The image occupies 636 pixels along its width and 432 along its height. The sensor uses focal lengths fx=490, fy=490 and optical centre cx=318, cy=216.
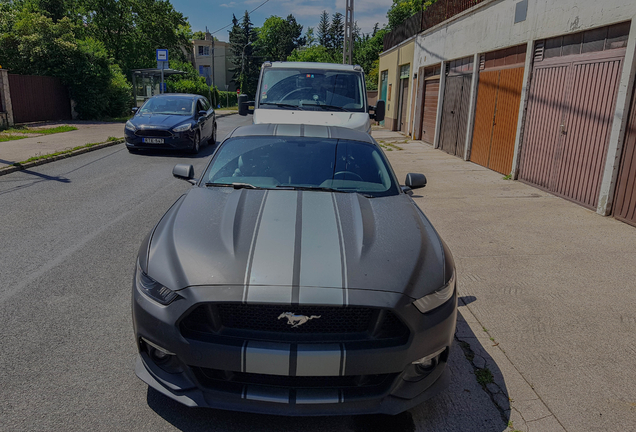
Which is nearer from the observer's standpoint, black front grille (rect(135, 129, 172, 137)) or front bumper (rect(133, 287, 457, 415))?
front bumper (rect(133, 287, 457, 415))

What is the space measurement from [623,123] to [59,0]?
43.5 meters

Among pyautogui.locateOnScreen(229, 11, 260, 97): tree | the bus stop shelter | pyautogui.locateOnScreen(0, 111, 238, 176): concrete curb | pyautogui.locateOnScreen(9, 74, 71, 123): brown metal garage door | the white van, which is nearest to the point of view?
the white van

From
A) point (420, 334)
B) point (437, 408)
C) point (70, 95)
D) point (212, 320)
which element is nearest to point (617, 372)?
point (437, 408)

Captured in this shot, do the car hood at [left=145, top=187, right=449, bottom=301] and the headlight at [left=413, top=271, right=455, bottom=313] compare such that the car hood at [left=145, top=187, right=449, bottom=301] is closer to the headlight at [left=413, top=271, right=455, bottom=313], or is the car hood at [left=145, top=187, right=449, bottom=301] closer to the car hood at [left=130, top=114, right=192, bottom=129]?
the headlight at [left=413, top=271, right=455, bottom=313]

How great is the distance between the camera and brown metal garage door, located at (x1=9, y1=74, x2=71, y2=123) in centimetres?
2003

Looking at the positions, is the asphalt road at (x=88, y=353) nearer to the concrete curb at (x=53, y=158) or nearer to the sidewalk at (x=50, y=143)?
the concrete curb at (x=53, y=158)

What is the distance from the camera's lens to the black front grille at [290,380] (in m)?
2.44

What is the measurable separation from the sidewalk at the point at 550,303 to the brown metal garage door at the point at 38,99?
18.7 metres

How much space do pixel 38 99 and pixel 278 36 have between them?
8199 cm

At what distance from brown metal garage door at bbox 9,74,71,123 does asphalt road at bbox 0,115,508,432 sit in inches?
628

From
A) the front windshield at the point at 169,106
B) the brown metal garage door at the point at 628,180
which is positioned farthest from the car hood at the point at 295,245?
the front windshield at the point at 169,106

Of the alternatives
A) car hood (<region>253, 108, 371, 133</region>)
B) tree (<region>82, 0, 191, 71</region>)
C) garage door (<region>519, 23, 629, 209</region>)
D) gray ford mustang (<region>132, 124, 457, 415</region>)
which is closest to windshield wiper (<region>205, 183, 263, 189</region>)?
gray ford mustang (<region>132, 124, 457, 415</region>)

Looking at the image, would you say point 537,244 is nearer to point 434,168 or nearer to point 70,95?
point 434,168

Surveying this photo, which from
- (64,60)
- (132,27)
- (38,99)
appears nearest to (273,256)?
(38,99)
